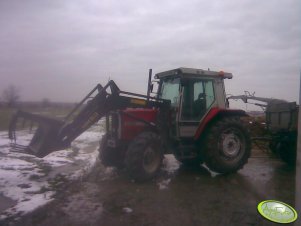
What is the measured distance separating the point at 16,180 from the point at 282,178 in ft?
20.9

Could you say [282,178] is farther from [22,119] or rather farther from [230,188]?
[22,119]

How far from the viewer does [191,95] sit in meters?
8.82

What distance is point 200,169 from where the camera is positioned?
957 cm

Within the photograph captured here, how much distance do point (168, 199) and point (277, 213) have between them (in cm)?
308

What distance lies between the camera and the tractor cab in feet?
28.5

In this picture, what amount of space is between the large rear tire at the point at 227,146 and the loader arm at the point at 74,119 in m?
1.43

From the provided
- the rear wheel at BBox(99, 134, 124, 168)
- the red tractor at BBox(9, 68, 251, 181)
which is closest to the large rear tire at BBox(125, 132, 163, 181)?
the red tractor at BBox(9, 68, 251, 181)

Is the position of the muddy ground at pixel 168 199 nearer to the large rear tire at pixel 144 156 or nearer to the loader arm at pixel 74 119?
the large rear tire at pixel 144 156

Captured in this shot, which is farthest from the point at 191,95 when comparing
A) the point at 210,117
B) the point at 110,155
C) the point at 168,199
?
the point at 168,199

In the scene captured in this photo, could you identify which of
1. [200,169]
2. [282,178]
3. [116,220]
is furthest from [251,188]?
[116,220]

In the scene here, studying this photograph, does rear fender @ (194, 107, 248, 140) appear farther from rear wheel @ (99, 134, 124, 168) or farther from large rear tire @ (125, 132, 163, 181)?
rear wheel @ (99, 134, 124, 168)

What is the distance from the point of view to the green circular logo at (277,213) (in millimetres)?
3770

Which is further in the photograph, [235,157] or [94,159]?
[94,159]

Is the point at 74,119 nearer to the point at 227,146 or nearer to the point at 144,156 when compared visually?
the point at 144,156
